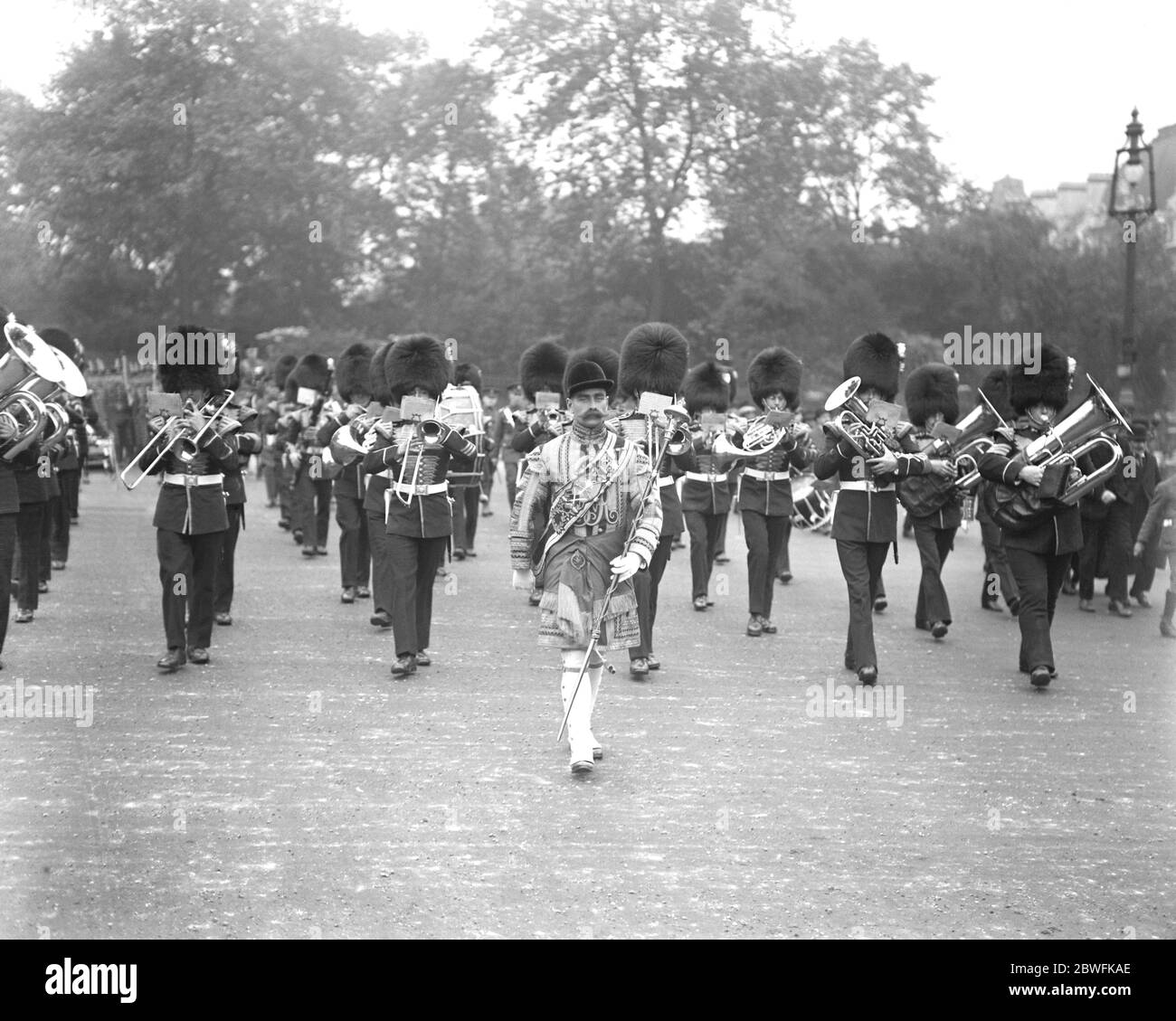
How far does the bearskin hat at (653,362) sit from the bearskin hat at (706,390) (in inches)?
93.1

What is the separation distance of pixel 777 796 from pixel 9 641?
5.82 meters

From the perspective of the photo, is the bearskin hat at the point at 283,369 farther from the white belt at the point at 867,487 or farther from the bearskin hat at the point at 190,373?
the white belt at the point at 867,487

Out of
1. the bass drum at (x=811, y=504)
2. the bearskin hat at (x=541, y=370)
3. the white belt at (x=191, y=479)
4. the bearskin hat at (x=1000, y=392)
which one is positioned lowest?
the bass drum at (x=811, y=504)

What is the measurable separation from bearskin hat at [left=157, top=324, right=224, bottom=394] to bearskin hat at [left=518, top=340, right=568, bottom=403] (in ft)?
14.2

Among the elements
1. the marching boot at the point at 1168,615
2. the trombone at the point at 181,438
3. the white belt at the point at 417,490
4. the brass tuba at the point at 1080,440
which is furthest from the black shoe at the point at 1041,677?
the trombone at the point at 181,438

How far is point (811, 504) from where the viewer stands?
21938 millimetres

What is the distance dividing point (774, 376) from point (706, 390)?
1.18 m

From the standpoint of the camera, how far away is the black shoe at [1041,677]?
10359 millimetres

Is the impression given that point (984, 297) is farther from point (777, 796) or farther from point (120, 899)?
point (120, 899)

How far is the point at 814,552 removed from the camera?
19.8 metres

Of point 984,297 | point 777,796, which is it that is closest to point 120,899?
point 777,796

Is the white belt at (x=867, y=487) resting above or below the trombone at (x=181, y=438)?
below

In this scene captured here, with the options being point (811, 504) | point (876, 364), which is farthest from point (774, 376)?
point (811, 504)
